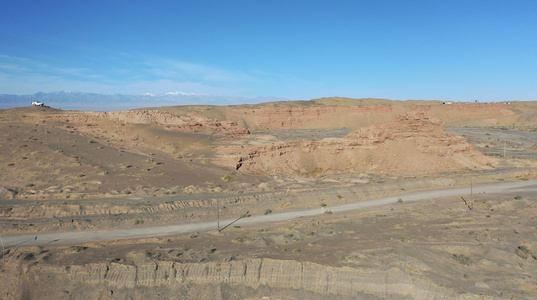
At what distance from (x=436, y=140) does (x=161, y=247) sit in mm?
30533

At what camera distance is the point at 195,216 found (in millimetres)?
21656

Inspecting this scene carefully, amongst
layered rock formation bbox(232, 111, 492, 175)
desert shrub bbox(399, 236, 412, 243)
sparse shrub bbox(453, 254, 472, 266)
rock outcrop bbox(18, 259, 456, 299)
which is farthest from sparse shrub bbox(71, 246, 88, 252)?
layered rock formation bbox(232, 111, 492, 175)

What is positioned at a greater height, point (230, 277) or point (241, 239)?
point (241, 239)

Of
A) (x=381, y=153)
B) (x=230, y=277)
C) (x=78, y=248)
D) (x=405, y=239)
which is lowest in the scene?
(x=230, y=277)

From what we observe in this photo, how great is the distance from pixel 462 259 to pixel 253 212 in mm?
12529

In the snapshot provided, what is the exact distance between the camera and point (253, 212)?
23.0 meters

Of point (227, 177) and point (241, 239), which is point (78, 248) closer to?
point (241, 239)

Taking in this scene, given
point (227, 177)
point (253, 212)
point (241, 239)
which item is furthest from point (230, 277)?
point (227, 177)

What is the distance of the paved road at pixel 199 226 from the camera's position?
17.2 m

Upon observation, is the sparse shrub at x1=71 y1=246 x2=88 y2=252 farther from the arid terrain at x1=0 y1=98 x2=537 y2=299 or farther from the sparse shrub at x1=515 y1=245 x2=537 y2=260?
the sparse shrub at x1=515 y1=245 x2=537 y2=260

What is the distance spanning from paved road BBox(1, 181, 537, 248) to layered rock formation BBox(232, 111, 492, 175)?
6898 mm

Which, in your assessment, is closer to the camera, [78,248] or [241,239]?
[78,248]

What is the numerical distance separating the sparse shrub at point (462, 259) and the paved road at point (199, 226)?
9.70 metres

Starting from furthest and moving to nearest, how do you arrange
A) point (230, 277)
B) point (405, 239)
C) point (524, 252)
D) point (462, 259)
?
1. point (405, 239)
2. point (524, 252)
3. point (462, 259)
4. point (230, 277)
